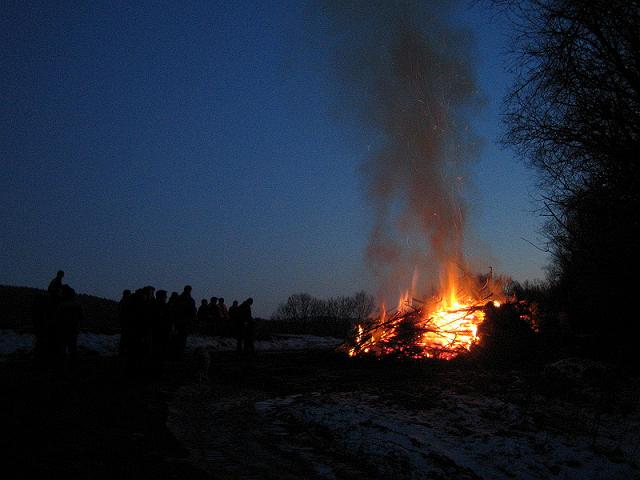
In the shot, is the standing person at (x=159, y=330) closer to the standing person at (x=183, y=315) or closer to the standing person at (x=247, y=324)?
the standing person at (x=183, y=315)

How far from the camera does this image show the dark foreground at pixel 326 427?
4.86 meters

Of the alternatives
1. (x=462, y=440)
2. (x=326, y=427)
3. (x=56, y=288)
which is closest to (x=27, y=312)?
(x=56, y=288)

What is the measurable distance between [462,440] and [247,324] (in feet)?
38.4

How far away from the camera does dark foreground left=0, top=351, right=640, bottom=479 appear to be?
486cm

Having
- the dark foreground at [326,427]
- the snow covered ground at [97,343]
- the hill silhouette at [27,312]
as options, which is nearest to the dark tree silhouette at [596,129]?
the dark foreground at [326,427]

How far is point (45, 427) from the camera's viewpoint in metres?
5.55

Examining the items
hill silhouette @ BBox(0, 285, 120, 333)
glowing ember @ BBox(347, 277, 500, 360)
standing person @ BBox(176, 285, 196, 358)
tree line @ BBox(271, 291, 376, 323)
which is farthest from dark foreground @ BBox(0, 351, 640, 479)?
tree line @ BBox(271, 291, 376, 323)

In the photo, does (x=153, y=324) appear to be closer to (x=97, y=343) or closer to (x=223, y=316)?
(x=97, y=343)

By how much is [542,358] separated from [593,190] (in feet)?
14.6

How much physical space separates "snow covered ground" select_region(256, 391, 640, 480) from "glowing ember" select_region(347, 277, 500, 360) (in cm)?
410

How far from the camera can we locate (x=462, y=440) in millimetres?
6203

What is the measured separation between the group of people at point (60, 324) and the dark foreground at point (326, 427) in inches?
34.5

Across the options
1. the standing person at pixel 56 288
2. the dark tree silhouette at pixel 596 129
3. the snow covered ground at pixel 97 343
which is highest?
the dark tree silhouette at pixel 596 129

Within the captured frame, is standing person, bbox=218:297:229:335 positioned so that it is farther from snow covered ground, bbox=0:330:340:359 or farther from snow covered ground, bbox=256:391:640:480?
snow covered ground, bbox=256:391:640:480
